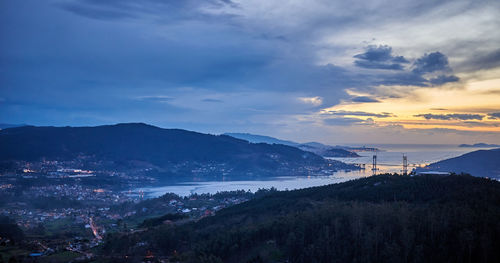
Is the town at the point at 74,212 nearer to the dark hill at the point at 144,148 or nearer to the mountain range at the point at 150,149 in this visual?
the mountain range at the point at 150,149

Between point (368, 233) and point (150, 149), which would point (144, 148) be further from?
point (368, 233)

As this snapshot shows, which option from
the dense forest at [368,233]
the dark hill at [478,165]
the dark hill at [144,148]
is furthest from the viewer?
the dark hill at [144,148]

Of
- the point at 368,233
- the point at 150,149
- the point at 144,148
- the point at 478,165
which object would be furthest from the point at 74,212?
the point at 144,148

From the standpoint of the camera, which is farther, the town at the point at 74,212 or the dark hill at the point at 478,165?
the dark hill at the point at 478,165

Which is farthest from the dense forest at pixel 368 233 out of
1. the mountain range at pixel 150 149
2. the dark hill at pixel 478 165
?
the mountain range at pixel 150 149

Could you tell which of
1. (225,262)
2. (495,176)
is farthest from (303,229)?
(495,176)

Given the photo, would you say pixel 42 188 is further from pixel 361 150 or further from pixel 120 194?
pixel 361 150
